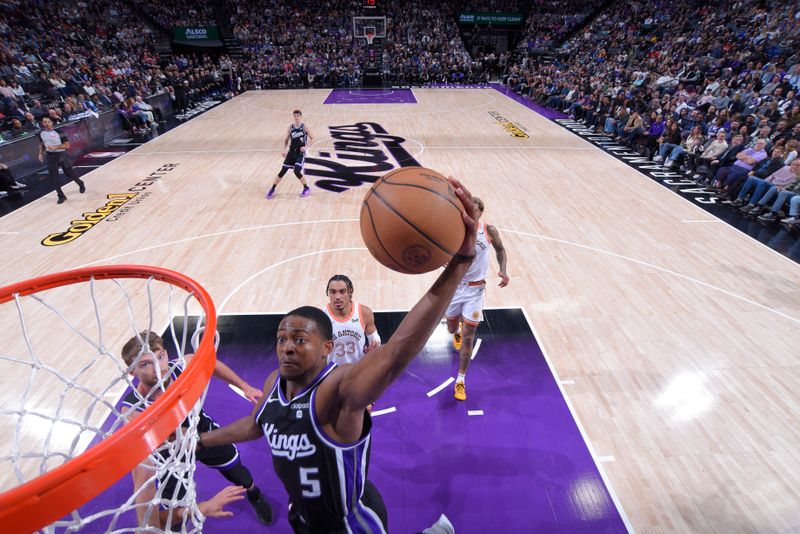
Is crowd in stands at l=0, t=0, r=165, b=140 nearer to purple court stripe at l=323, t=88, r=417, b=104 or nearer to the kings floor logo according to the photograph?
the kings floor logo

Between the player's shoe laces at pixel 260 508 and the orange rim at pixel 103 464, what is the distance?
168 centimetres

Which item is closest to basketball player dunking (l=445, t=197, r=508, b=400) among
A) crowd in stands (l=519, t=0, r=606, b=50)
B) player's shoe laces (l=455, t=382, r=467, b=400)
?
player's shoe laces (l=455, t=382, r=467, b=400)

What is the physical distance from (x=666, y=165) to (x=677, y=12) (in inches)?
609

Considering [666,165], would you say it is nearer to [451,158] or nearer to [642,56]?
[451,158]

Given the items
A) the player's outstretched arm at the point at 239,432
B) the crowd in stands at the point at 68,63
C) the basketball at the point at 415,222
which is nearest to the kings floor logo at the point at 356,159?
the crowd in stands at the point at 68,63

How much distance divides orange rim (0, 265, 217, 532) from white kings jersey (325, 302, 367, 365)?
5.08ft

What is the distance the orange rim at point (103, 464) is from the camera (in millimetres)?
1103

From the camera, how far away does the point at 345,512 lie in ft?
6.11

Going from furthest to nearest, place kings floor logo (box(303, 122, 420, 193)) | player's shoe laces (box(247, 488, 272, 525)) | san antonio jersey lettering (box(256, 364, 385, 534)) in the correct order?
1. kings floor logo (box(303, 122, 420, 193))
2. player's shoe laces (box(247, 488, 272, 525))
3. san antonio jersey lettering (box(256, 364, 385, 534))

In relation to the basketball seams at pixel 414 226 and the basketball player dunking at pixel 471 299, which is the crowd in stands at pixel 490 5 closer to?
the basketball player dunking at pixel 471 299

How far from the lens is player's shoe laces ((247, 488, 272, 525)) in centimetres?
307

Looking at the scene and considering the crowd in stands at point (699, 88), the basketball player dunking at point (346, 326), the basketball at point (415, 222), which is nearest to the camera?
the basketball at point (415, 222)

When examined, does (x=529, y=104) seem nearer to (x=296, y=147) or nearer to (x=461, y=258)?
(x=296, y=147)

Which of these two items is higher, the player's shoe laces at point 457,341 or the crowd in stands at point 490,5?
the crowd in stands at point 490,5
